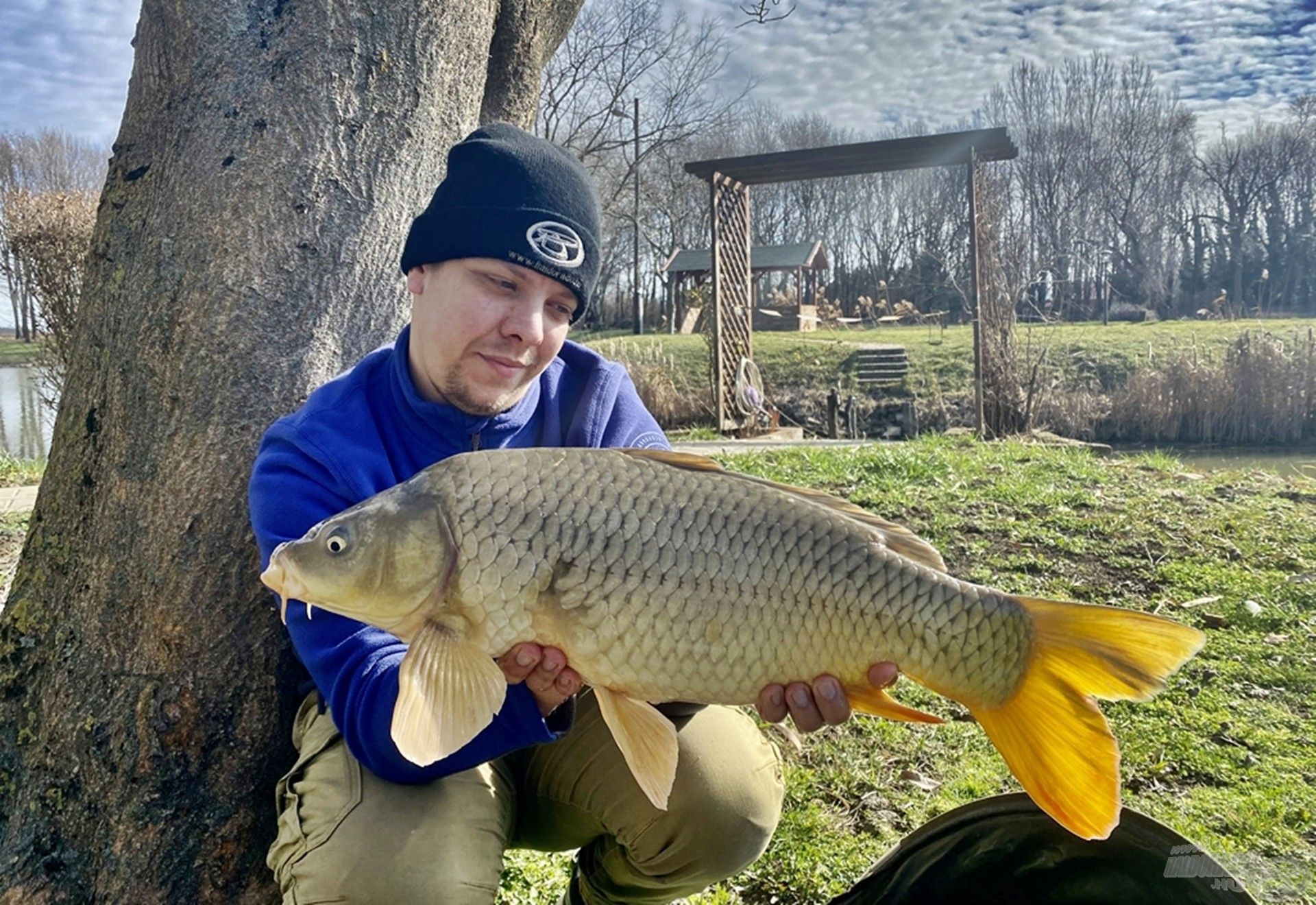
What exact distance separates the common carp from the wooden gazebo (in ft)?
66.5

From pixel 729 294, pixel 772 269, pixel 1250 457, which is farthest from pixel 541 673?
pixel 772 269

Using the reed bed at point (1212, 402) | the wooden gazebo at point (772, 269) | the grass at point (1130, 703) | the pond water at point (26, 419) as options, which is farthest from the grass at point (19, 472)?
the wooden gazebo at point (772, 269)

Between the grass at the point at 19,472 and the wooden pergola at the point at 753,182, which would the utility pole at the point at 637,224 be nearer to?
the wooden pergola at the point at 753,182

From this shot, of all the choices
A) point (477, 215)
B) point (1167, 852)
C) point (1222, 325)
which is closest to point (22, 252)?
point (477, 215)

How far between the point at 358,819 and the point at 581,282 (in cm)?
89

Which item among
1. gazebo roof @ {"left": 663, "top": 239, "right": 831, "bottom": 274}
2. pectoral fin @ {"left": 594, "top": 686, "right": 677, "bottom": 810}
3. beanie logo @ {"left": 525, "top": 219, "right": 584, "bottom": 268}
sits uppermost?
gazebo roof @ {"left": 663, "top": 239, "right": 831, "bottom": 274}

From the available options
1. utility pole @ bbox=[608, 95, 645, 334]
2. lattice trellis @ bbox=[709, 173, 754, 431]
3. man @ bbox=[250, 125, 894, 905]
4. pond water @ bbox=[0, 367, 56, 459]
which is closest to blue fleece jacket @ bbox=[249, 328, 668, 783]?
man @ bbox=[250, 125, 894, 905]

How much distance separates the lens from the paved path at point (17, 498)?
519 cm

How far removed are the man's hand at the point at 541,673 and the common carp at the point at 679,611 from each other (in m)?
0.02

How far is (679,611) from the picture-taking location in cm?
123

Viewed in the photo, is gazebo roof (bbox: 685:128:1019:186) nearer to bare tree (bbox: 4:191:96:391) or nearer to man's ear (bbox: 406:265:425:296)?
bare tree (bbox: 4:191:96:391)

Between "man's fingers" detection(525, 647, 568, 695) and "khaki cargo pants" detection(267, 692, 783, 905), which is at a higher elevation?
"man's fingers" detection(525, 647, 568, 695)

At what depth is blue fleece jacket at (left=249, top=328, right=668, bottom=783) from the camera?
1280 millimetres

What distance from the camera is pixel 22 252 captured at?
21.7ft
